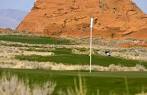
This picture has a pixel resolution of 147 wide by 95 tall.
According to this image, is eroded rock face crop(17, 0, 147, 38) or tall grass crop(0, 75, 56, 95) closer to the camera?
tall grass crop(0, 75, 56, 95)

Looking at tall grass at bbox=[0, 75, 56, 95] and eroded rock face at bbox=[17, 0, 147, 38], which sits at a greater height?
eroded rock face at bbox=[17, 0, 147, 38]

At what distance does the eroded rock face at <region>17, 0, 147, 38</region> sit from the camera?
441 ft

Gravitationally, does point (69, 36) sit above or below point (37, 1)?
below

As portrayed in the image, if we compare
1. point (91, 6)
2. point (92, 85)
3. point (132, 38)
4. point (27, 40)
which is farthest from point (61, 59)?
point (91, 6)

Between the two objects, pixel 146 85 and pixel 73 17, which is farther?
pixel 73 17

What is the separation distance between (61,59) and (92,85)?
1127 inches

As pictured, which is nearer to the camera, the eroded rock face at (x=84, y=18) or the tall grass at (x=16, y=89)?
the tall grass at (x=16, y=89)

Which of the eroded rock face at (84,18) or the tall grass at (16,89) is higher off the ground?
the eroded rock face at (84,18)

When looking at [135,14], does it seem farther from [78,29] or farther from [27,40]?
[27,40]

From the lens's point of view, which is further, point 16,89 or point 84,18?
point 84,18

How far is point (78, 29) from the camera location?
136000 mm

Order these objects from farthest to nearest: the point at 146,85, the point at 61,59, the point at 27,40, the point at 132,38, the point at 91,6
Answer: the point at 91,6
the point at 132,38
the point at 27,40
the point at 61,59
the point at 146,85

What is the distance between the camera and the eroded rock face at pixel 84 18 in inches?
5295

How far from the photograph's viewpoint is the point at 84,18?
451 feet
